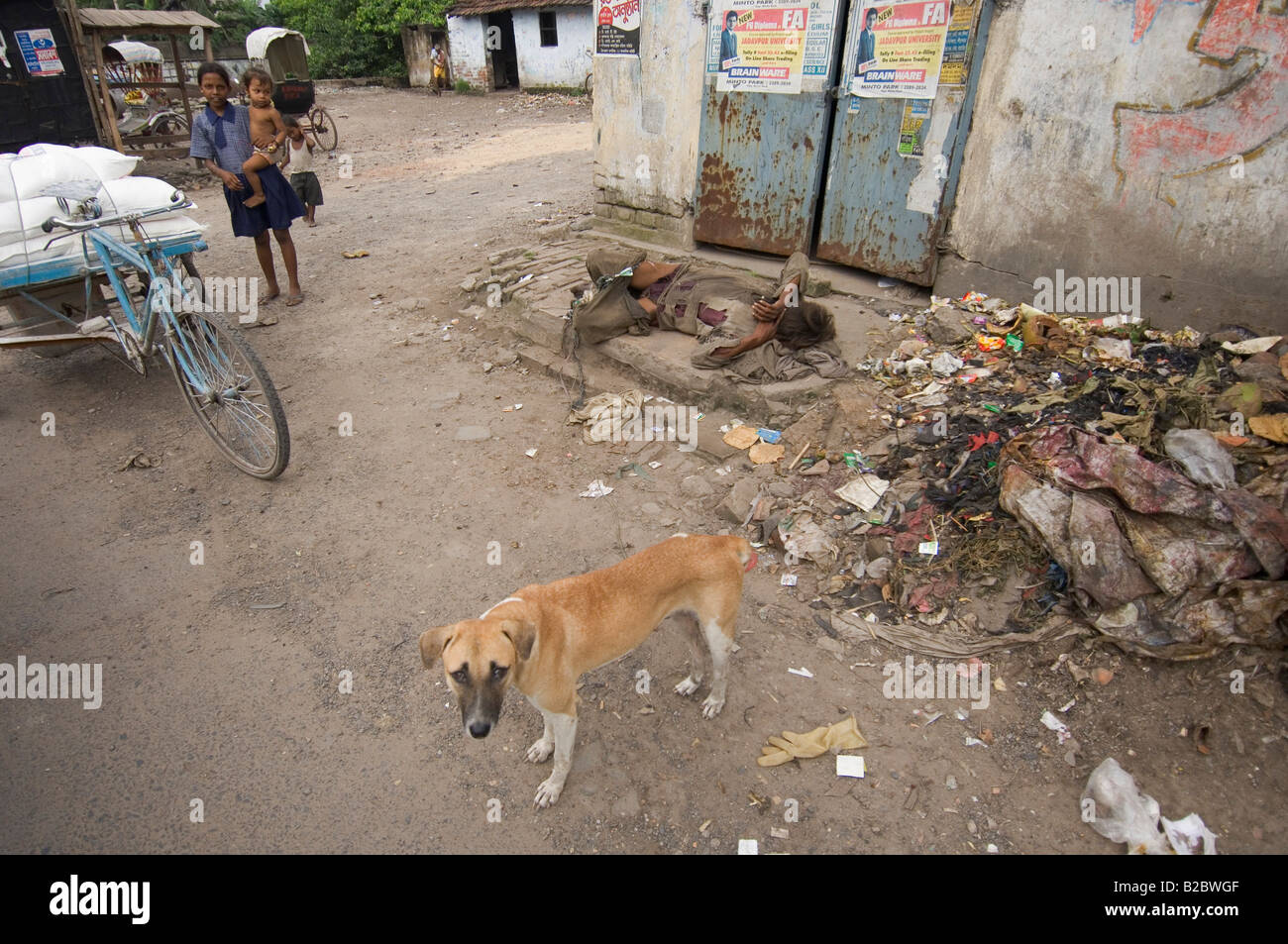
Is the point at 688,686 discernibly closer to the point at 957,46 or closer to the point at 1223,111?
the point at 1223,111

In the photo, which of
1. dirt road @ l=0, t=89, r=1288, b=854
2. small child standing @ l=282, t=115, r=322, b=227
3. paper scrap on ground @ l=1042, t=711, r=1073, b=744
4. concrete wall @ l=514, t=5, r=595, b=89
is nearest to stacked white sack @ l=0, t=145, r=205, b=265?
dirt road @ l=0, t=89, r=1288, b=854

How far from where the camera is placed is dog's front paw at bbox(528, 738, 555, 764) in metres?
2.93

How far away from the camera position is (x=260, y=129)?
6.53 metres

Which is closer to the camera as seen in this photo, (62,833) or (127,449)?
(62,833)

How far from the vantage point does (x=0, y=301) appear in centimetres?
530

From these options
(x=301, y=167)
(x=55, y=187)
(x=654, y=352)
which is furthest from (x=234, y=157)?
(x=654, y=352)

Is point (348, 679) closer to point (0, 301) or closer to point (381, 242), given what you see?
point (0, 301)

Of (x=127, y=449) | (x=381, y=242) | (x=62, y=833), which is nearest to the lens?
(x=62, y=833)

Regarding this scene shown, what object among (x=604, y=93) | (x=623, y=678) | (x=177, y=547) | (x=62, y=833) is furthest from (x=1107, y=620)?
(x=604, y=93)

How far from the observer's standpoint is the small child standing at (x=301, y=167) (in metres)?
7.37

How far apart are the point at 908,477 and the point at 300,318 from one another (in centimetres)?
615

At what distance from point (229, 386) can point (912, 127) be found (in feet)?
18.1

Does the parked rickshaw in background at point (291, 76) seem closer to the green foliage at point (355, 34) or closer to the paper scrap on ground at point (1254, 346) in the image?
the green foliage at point (355, 34)

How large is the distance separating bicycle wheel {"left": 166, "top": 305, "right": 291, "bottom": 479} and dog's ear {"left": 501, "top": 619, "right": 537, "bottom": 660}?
293 cm
